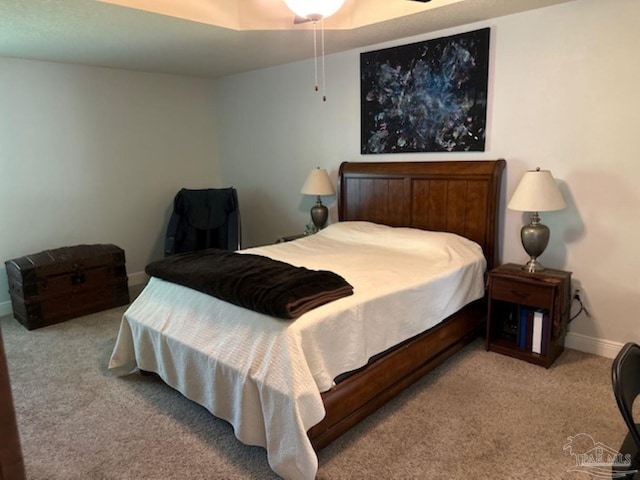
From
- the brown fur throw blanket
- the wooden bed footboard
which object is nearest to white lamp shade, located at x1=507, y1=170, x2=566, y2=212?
the wooden bed footboard

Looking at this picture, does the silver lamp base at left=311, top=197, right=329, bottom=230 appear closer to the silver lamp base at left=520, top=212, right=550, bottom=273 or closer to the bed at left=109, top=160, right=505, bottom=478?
the bed at left=109, top=160, right=505, bottom=478

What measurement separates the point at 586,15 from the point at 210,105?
390cm

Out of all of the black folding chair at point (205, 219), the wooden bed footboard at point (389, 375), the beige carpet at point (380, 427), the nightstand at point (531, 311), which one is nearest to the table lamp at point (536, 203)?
the nightstand at point (531, 311)

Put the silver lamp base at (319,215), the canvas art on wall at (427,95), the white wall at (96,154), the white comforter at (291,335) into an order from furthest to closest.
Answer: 1. the silver lamp base at (319,215)
2. the white wall at (96,154)
3. the canvas art on wall at (427,95)
4. the white comforter at (291,335)

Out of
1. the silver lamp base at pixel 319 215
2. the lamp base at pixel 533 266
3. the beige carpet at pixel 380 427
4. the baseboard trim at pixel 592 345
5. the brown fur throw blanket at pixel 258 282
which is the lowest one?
the beige carpet at pixel 380 427

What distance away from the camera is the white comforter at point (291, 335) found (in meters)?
1.82

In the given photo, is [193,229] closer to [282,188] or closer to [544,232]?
[282,188]

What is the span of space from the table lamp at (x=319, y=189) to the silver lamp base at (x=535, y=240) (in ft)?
5.82

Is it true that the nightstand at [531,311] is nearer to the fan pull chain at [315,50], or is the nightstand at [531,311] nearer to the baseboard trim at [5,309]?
the fan pull chain at [315,50]

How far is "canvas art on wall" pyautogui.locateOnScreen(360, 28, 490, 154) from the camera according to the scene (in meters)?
3.16

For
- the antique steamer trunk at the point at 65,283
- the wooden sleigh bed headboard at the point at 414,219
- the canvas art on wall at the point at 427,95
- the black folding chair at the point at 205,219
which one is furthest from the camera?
the black folding chair at the point at 205,219

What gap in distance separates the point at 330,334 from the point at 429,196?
186 cm

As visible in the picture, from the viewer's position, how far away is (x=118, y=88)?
4.39 m

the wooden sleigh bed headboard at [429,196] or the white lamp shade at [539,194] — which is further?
the wooden sleigh bed headboard at [429,196]
